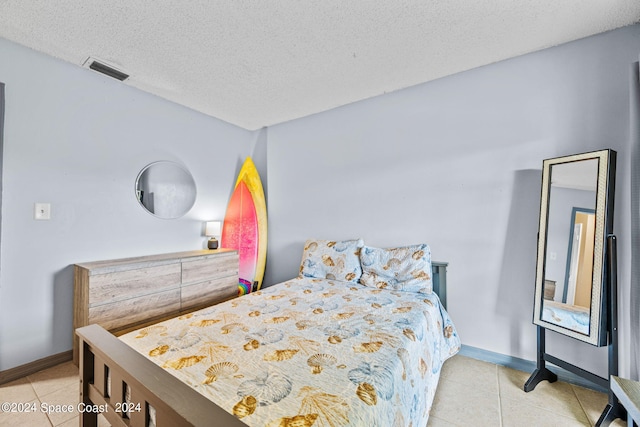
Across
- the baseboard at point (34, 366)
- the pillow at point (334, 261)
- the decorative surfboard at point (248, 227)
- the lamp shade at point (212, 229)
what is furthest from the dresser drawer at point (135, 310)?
the pillow at point (334, 261)

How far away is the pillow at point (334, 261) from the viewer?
8.33 ft

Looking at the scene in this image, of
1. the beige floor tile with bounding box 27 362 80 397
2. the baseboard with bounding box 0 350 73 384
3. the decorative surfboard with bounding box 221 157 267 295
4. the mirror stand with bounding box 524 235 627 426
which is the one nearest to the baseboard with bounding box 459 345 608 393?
the mirror stand with bounding box 524 235 627 426

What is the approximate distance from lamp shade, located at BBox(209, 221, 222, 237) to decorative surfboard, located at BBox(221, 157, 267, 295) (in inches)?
11.1

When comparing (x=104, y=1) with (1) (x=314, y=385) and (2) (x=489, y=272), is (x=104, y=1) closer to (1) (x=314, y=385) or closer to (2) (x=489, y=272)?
(1) (x=314, y=385)

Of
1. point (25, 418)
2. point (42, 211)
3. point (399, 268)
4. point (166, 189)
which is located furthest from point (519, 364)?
point (42, 211)

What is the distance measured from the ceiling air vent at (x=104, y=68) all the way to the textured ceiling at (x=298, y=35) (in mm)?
64

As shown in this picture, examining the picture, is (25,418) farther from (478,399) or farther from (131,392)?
(478,399)

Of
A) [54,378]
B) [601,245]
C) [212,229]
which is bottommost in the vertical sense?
[54,378]

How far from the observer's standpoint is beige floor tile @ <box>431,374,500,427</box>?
5.12 ft

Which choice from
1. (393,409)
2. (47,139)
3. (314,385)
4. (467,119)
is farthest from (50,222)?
(467,119)

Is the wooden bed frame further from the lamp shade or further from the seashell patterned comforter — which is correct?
the lamp shade

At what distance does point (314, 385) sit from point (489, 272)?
188cm

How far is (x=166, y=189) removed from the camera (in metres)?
2.95

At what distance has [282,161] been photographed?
3518mm
